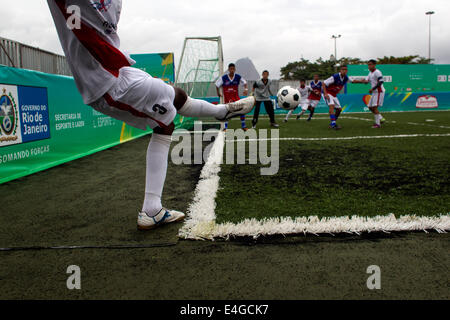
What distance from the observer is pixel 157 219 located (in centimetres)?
214

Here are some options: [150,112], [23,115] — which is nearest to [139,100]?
[150,112]

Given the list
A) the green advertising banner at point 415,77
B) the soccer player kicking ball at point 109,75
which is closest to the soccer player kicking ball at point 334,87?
the soccer player kicking ball at point 109,75

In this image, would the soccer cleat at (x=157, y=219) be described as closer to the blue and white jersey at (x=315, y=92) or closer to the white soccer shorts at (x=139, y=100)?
the white soccer shorts at (x=139, y=100)

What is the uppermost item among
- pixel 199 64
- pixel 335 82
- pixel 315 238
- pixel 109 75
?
pixel 199 64

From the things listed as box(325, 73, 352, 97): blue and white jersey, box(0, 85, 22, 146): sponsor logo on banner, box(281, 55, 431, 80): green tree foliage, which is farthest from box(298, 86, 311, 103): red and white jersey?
box(281, 55, 431, 80): green tree foliage

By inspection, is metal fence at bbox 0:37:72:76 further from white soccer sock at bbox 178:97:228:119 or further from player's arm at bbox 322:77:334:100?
player's arm at bbox 322:77:334:100

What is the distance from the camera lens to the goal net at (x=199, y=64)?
43.6ft

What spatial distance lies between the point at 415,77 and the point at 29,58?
33.2m

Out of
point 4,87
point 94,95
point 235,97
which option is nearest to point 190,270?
point 94,95

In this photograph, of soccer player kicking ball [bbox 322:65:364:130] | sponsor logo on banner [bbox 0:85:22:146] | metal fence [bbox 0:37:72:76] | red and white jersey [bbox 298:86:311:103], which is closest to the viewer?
sponsor logo on banner [bbox 0:85:22:146]

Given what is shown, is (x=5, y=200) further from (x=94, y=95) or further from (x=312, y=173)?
(x=312, y=173)

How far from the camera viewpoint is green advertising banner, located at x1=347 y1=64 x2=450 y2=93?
3145cm

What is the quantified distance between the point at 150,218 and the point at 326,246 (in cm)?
108

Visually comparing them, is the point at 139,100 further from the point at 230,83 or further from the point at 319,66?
the point at 319,66
